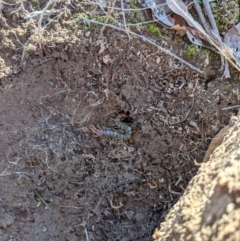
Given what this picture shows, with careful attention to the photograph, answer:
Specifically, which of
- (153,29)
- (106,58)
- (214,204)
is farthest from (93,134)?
(214,204)

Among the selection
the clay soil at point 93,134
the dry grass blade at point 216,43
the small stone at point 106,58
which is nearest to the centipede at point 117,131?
the clay soil at point 93,134

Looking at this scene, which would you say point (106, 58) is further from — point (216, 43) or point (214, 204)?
point (214, 204)

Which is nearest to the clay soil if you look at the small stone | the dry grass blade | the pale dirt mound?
the small stone

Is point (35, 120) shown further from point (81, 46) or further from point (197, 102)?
point (197, 102)

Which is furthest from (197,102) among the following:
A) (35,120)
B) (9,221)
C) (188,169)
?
(9,221)

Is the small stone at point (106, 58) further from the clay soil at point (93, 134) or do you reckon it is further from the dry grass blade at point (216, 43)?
the dry grass blade at point (216, 43)

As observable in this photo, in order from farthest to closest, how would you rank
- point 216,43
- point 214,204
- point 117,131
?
point 117,131
point 216,43
point 214,204
